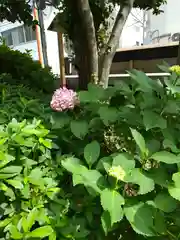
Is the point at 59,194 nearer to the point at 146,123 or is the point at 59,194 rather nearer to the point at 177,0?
the point at 146,123

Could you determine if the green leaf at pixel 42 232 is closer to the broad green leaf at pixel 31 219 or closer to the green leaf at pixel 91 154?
the broad green leaf at pixel 31 219

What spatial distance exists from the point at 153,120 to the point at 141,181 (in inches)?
8.1

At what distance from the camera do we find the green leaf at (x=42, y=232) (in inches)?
30.4

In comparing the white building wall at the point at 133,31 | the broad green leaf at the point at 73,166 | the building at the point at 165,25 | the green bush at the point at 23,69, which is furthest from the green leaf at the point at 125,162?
the white building wall at the point at 133,31

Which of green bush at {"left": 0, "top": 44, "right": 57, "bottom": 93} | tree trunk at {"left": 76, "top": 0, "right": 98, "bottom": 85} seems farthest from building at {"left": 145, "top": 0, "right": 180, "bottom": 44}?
tree trunk at {"left": 76, "top": 0, "right": 98, "bottom": 85}

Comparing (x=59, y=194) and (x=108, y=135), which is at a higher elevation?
(x=108, y=135)

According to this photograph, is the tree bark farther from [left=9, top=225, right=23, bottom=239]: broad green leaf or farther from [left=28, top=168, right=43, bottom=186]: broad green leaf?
[left=9, top=225, right=23, bottom=239]: broad green leaf

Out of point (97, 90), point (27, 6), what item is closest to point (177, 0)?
point (27, 6)

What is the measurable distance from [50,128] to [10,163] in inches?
8.8

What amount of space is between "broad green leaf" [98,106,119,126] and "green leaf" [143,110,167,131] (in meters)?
0.11

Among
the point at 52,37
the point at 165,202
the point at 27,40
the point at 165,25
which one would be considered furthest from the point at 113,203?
the point at 27,40

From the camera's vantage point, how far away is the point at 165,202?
77 cm

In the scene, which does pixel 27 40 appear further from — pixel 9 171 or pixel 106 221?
pixel 106 221

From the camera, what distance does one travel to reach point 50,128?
104cm
